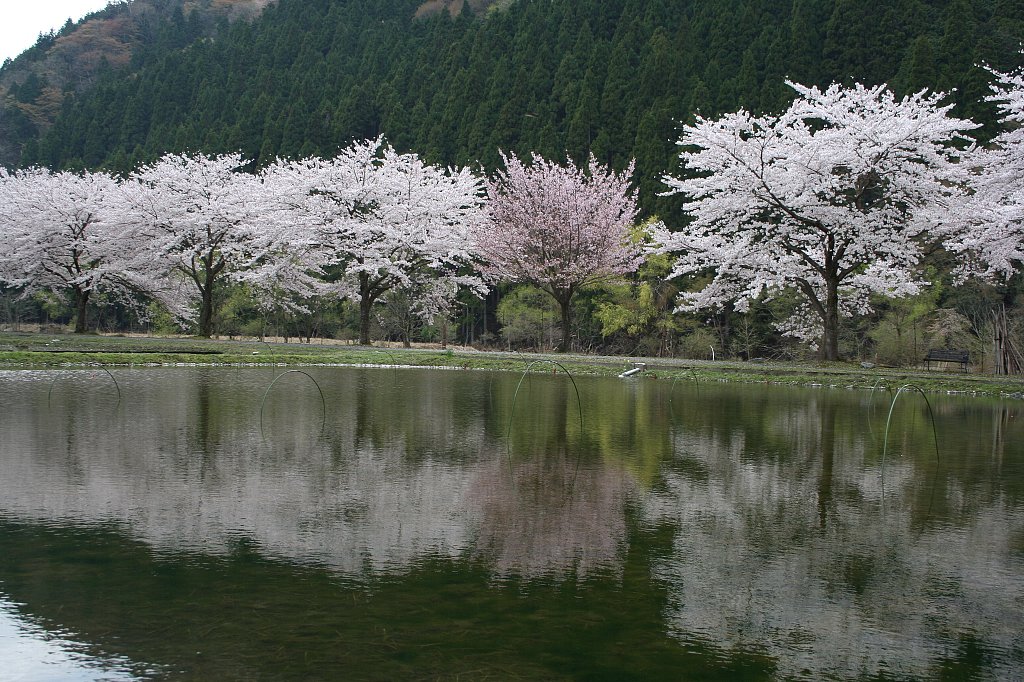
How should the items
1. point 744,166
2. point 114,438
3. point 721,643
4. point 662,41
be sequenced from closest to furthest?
point 721,643
point 114,438
point 744,166
point 662,41

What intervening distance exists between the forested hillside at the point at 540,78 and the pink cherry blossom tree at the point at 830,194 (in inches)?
541

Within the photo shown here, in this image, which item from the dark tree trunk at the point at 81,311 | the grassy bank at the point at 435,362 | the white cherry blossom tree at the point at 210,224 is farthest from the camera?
the dark tree trunk at the point at 81,311

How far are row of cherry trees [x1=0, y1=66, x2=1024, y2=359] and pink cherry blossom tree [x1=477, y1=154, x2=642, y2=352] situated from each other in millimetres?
87

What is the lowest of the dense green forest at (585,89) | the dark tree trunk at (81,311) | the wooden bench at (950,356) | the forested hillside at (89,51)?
the wooden bench at (950,356)

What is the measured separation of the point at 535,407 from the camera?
14883 millimetres

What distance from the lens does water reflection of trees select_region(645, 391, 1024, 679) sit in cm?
429

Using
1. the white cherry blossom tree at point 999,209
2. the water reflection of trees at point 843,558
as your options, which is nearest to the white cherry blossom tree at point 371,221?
the white cherry blossom tree at point 999,209

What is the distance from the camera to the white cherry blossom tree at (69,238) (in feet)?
112

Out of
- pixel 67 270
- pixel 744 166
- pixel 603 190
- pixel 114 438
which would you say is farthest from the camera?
pixel 67 270

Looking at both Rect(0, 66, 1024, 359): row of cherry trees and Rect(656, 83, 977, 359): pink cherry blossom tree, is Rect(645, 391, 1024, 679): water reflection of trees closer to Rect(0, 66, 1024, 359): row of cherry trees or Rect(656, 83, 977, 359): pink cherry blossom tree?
Rect(656, 83, 977, 359): pink cherry blossom tree

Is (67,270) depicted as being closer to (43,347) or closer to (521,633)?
(43,347)

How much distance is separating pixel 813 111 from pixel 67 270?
30.3m

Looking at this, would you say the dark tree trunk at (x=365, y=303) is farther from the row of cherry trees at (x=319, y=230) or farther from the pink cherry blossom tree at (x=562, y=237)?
the pink cherry blossom tree at (x=562, y=237)

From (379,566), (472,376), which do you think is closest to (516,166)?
(472,376)
